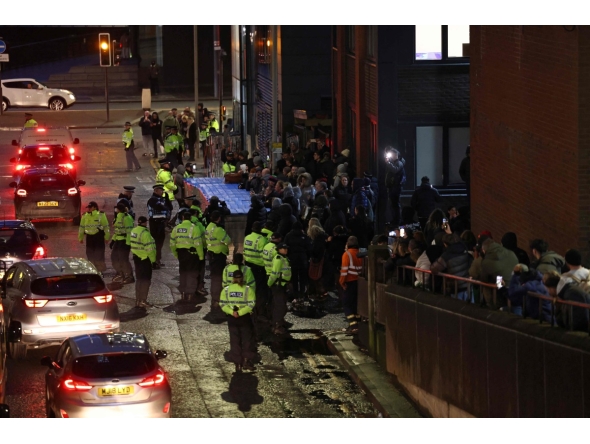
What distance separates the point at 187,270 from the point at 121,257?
2181 mm

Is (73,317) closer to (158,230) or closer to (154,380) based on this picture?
(154,380)

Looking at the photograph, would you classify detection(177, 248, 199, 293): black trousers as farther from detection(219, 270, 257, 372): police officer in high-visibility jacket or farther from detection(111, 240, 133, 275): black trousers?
detection(219, 270, 257, 372): police officer in high-visibility jacket

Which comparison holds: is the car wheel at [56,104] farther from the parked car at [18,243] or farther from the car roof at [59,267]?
the car roof at [59,267]

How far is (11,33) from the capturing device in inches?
2491

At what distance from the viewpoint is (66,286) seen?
721 inches

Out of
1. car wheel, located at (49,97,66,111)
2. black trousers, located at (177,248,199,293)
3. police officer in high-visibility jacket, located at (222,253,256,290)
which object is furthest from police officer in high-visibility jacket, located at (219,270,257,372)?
car wheel, located at (49,97,66,111)

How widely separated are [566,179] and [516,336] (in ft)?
13.0

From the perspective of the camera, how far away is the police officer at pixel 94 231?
24.2 meters

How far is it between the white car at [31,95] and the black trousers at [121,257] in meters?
32.3

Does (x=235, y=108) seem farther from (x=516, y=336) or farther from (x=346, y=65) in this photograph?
(x=516, y=336)

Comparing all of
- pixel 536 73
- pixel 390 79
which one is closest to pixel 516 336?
Result: pixel 536 73

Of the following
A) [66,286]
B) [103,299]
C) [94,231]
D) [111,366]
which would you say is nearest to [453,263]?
[111,366]

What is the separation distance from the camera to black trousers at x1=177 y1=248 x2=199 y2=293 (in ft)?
72.0

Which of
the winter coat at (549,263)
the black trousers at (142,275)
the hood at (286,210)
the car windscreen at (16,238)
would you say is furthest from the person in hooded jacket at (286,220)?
the winter coat at (549,263)
